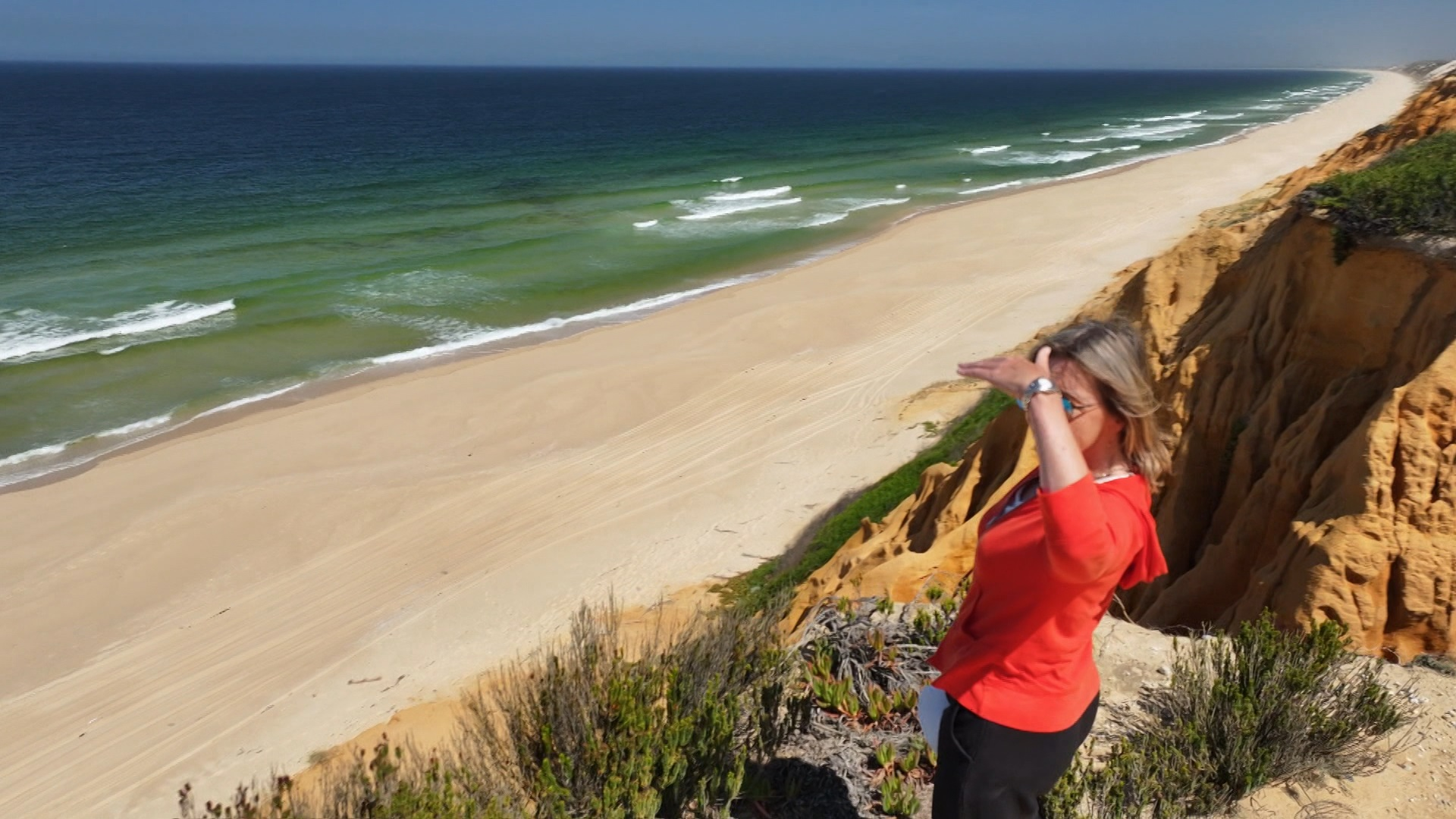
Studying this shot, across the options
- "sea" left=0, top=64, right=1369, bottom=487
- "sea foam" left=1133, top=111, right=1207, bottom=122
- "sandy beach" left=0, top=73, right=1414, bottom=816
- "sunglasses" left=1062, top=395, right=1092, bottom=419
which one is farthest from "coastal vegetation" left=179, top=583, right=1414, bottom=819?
"sea foam" left=1133, top=111, right=1207, bottom=122

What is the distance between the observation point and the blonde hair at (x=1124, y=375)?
2.61 meters

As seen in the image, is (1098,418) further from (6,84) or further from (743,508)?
(6,84)

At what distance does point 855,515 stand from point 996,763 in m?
8.75

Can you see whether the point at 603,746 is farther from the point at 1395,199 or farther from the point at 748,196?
the point at 748,196

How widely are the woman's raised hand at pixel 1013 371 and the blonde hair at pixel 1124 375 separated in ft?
0.14

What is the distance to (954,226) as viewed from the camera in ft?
102

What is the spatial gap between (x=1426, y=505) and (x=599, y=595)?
743 cm

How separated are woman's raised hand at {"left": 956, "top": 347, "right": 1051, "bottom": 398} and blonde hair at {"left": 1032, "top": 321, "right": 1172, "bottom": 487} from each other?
4 centimetres

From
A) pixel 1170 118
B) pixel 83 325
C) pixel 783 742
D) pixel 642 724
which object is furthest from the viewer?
pixel 1170 118

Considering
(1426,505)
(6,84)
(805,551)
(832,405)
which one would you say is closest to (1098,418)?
(1426,505)

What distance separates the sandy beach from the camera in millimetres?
9531

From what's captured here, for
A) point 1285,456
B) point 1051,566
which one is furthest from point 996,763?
point 1285,456

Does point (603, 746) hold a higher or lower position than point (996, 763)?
lower

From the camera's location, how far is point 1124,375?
2615mm
